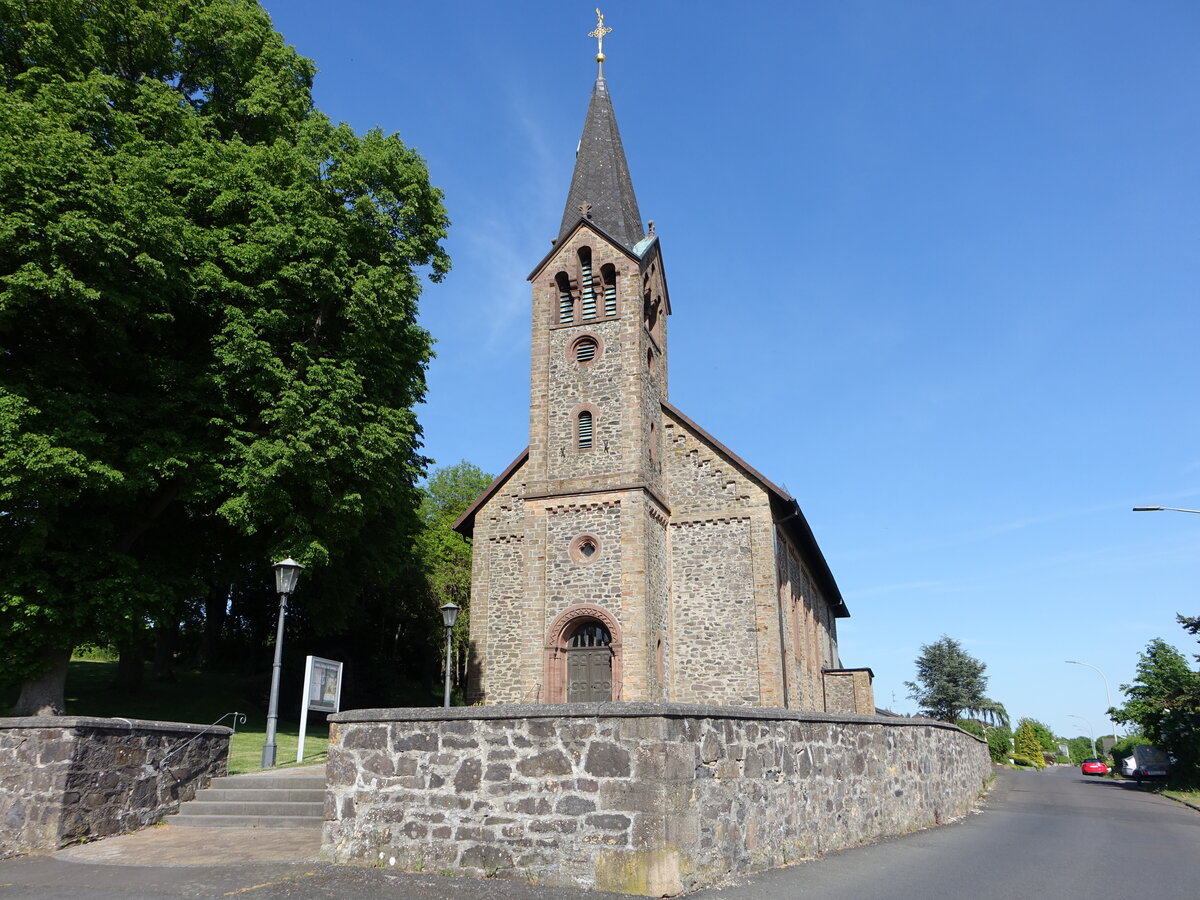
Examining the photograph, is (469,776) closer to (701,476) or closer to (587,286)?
(701,476)

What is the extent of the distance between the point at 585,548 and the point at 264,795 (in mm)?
11679

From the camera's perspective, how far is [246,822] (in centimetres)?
986

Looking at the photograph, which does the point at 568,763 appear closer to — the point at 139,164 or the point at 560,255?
the point at 139,164

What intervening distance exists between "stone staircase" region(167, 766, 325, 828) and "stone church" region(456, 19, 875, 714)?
10.0 m

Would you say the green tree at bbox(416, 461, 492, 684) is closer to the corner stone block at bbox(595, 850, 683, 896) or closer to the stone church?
the stone church

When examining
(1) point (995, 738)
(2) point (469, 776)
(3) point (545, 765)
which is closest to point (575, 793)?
(3) point (545, 765)

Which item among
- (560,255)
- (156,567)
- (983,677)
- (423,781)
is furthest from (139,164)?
(983,677)

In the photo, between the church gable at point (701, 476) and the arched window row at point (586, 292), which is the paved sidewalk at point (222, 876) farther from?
the arched window row at point (586, 292)

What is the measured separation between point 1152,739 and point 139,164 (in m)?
39.5

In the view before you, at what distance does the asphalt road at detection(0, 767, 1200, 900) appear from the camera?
6809mm

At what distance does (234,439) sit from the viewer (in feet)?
53.9

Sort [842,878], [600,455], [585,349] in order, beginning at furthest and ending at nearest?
[585,349] → [600,455] → [842,878]

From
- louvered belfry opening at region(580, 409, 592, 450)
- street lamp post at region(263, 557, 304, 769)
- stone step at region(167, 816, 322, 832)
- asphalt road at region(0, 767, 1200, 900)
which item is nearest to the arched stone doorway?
louvered belfry opening at region(580, 409, 592, 450)

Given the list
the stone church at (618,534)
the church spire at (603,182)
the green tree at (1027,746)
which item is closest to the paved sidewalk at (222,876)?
the stone church at (618,534)
